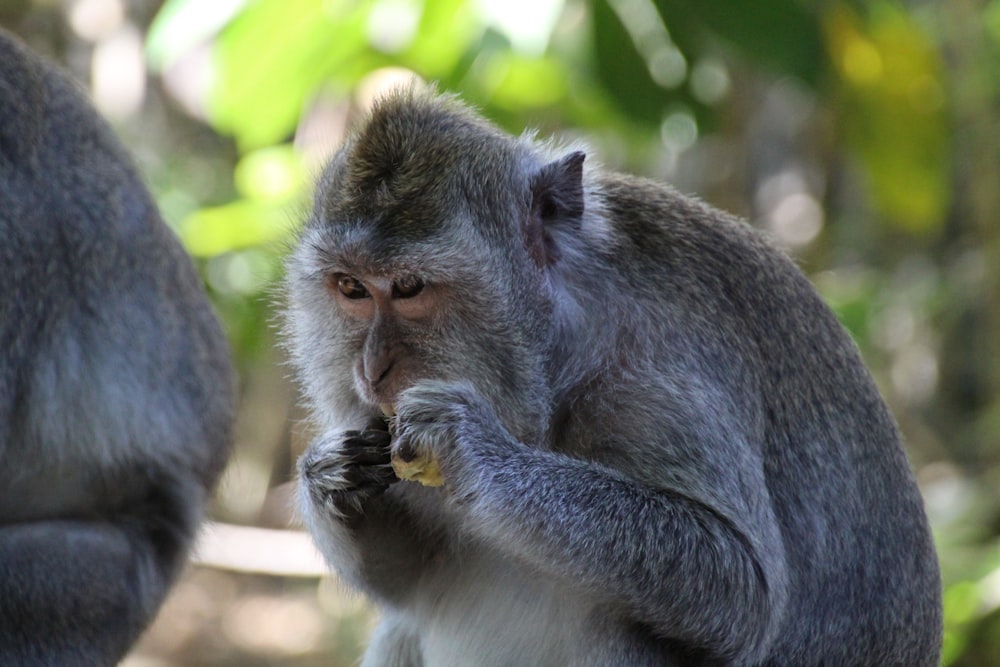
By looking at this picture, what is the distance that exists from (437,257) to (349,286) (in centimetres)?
34

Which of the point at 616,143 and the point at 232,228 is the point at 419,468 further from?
the point at 616,143

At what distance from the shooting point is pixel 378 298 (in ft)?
13.5

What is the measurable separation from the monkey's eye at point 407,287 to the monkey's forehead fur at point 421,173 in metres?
0.13

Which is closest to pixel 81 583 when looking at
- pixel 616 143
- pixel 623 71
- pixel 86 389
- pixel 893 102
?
pixel 86 389

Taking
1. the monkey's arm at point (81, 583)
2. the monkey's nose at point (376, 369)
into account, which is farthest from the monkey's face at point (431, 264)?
the monkey's arm at point (81, 583)

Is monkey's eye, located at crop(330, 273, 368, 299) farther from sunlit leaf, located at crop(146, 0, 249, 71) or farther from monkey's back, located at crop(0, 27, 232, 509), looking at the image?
sunlit leaf, located at crop(146, 0, 249, 71)

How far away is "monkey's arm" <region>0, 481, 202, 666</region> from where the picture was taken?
4613 millimetres

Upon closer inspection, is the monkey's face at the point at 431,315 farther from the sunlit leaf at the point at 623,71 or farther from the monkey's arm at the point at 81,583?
the sunlit leaf at the point at 623,71

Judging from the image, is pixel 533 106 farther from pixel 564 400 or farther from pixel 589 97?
pixel 564 400

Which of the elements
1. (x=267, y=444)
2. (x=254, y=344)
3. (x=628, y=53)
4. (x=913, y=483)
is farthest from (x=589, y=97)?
(x=267, y=444)

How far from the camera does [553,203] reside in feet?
14.6

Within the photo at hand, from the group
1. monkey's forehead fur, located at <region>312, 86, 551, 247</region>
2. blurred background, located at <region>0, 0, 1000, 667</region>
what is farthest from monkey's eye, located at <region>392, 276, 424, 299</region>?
blurred background, located at <region>0, 0, 1000, 667</region>

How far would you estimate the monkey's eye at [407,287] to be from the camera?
4.07 meters

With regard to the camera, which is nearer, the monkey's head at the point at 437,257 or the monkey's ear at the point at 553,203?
the monkey's head at the point at 437,257
